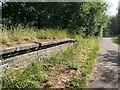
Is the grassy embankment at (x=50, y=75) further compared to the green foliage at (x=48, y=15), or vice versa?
the green foliage at (x=48, y=15)

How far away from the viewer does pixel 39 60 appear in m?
6.90

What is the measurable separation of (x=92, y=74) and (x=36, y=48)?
1.82 m

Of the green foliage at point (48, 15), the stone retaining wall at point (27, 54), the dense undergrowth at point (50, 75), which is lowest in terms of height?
the dense undergrowth at point (50, 75)

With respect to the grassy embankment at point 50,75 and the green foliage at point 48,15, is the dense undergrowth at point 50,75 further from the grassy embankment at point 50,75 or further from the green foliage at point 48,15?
the green foliage at point 48,15

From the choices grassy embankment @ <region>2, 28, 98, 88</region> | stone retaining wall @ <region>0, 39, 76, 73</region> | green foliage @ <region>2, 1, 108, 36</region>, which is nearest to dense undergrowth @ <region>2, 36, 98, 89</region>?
grassy embankment @ <region>2, 28, 98, 88</region>

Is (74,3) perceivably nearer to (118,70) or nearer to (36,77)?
(118,70)

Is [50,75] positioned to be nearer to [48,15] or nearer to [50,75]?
[50,75]

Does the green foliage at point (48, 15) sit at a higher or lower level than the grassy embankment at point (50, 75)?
higher

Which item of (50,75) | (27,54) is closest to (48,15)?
(50,75)

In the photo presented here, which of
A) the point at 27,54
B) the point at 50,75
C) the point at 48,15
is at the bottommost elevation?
the point at 50,75

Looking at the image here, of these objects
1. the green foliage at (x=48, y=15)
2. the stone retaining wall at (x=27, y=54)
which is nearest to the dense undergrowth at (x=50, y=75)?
the stone retaining wall at (x=27, y=54)

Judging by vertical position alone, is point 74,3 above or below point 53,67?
above

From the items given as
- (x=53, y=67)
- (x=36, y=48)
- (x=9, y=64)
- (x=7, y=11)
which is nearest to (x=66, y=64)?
(x=53, y=67)

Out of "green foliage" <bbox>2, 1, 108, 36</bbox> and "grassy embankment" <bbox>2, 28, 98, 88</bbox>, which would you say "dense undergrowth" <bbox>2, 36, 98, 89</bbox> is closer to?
"grassy embankment" <bbox>2, 28, 98, 88</bbox>
